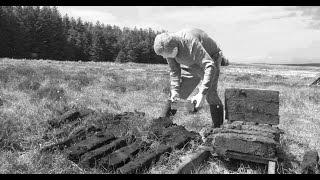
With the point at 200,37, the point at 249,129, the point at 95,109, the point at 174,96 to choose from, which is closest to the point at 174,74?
the point at 174,96

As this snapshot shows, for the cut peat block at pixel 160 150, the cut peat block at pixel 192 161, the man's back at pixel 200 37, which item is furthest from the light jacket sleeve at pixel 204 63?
the cut peat block at pixel 192 161

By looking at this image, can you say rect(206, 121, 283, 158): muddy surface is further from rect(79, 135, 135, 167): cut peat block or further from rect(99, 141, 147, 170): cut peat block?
rect(79, 135, 135, 167): cut peat block

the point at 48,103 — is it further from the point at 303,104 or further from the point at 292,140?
the point at 303,104

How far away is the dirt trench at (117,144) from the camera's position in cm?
425

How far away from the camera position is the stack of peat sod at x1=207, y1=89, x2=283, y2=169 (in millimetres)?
4258

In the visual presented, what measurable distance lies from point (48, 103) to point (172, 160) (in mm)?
4052

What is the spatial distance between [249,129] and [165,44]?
1.95 meters

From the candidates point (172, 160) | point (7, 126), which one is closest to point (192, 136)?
point (172, 160)

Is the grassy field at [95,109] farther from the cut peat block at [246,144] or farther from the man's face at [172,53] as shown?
the man's face at [172,53]

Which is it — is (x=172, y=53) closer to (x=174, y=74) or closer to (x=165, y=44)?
(x=165, y=44)

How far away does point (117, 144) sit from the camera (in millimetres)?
4855

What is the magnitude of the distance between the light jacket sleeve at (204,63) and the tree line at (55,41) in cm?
5377

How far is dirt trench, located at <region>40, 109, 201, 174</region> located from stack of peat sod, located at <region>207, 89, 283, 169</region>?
661 mm

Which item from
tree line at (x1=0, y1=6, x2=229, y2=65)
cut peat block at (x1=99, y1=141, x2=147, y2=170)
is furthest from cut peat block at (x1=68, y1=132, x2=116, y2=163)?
tree line at (x1=0, y1=6, x2=229, y2=65)
